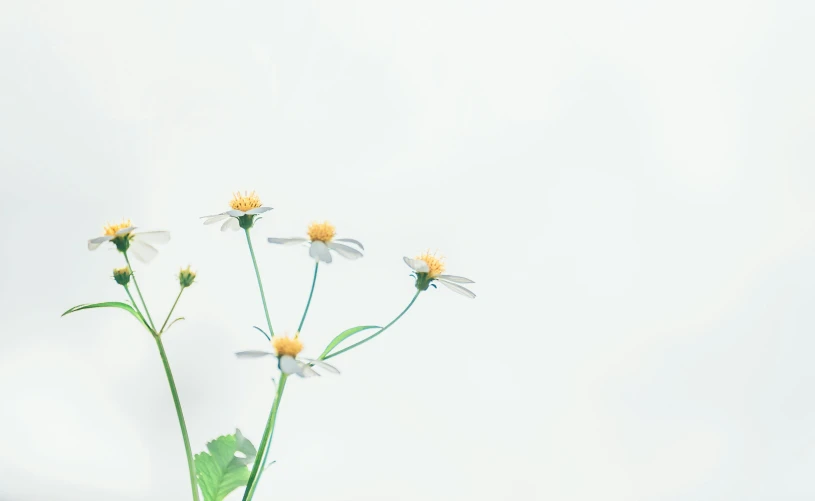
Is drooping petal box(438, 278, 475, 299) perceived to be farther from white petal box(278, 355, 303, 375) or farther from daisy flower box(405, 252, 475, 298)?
white petal box(278, 355, 303, 375)

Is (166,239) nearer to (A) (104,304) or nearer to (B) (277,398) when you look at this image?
(A) (104,304)

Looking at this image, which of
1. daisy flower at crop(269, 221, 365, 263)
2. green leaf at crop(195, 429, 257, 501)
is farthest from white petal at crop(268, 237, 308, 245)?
green leaf at crop(195, 429, 257, 501)

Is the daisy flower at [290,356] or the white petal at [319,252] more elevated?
the white petal at [319,252]

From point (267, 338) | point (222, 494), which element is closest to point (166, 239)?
point (267, 338)

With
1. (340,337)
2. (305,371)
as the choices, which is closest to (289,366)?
(305,371)

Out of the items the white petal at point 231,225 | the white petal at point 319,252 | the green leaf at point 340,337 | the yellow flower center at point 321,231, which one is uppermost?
the white petal at point 231,225

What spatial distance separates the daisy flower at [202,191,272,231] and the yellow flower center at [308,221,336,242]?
5cm

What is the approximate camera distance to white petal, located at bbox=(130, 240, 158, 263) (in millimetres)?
653

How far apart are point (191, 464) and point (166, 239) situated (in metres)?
0.21

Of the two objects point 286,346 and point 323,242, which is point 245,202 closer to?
point 323,242

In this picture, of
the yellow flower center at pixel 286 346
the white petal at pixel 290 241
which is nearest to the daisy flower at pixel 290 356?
the yellow flower center at pixel 286 346

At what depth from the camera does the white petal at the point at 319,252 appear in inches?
24.6

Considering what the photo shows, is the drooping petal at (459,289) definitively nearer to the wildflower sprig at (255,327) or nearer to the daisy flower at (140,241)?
the wildflower sprig at (255,327)

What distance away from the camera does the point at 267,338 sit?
2.02ft
